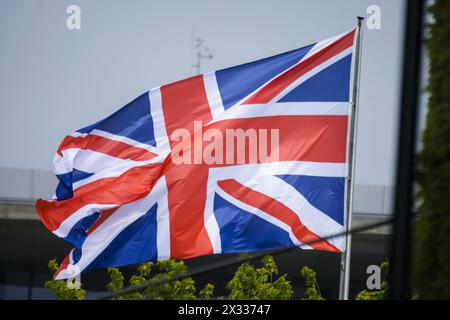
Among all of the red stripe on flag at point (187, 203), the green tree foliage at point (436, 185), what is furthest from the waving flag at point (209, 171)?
the green tree foliage at point (436, 185)

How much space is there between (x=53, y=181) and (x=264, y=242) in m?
15.0

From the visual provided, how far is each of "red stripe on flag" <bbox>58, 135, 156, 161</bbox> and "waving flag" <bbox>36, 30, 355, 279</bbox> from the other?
11 millimetres

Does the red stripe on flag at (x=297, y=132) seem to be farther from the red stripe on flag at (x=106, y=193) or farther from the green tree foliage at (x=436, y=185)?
the green tree foliage at (x=436, y=185)

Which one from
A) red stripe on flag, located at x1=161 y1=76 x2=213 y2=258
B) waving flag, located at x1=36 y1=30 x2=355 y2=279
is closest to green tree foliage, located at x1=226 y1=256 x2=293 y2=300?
waving flag, located at x1=36 y1=30 x2=355 y2=279

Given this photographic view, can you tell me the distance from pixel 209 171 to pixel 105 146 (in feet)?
3.72

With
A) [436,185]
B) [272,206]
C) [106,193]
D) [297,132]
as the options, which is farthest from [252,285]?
[436,185]

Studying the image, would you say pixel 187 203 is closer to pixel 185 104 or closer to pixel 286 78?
pixel 185 104


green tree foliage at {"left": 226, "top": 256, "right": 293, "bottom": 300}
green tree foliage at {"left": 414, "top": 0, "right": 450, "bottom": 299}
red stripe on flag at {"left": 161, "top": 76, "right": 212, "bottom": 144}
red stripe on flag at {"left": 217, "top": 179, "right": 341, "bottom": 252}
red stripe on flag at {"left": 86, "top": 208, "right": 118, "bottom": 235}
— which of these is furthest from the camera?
green tree foliage at {"left": 226, "top": 256, "right": 293, "bottom": 300}

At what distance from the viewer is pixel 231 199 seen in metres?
12.6

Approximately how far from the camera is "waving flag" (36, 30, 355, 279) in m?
12.4

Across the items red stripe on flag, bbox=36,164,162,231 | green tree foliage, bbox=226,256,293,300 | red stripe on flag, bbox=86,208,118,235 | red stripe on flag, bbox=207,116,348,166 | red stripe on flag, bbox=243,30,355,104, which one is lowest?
green tree foliage, bbox=226,256,293,300

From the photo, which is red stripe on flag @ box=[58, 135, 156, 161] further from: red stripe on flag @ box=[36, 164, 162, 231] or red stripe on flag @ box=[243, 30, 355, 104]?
red stripe on flag @ box=[243, 30, 355, 104]

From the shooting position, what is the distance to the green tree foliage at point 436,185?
18.2ft

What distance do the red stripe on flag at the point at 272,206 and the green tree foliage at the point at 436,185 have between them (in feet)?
22.3
